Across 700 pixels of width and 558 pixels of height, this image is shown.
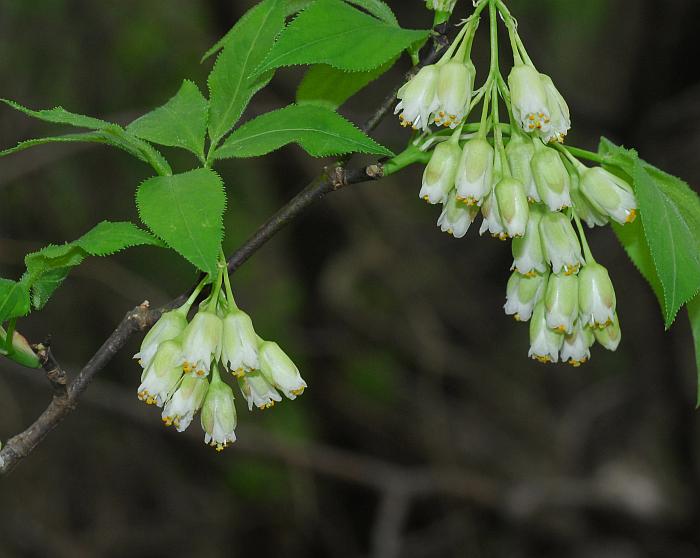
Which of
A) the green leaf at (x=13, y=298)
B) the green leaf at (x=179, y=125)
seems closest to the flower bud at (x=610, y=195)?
the green leaf at (x=179, y=125)

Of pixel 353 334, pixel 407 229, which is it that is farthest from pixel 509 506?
pixel 407 229

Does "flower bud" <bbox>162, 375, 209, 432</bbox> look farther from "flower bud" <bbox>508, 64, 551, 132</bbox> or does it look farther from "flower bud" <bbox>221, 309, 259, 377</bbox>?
"flower bud" <bbox>508, 64, 551, 132</bbox>

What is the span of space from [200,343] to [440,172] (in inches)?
25.3

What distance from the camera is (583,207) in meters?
2.09

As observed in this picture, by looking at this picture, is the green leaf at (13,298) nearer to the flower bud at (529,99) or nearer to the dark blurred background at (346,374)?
the flower bud at (529,99)

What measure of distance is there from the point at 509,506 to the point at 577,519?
0.74 m

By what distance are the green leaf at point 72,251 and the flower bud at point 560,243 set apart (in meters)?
0.89

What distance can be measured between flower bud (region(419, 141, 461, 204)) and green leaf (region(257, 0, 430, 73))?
0.86 feet

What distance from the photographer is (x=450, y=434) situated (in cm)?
707

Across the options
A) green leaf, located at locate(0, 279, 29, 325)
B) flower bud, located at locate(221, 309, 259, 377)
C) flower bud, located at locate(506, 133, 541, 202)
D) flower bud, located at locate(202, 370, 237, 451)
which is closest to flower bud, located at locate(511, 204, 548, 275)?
flower bud, located at locate(506, 133, 541, 202)

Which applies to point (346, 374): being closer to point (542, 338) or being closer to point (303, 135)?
point (542, 338)

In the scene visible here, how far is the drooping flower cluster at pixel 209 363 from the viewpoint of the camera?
188 centimetres

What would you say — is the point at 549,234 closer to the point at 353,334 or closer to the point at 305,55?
the point at 305,55

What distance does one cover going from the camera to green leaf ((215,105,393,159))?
1.69 m
